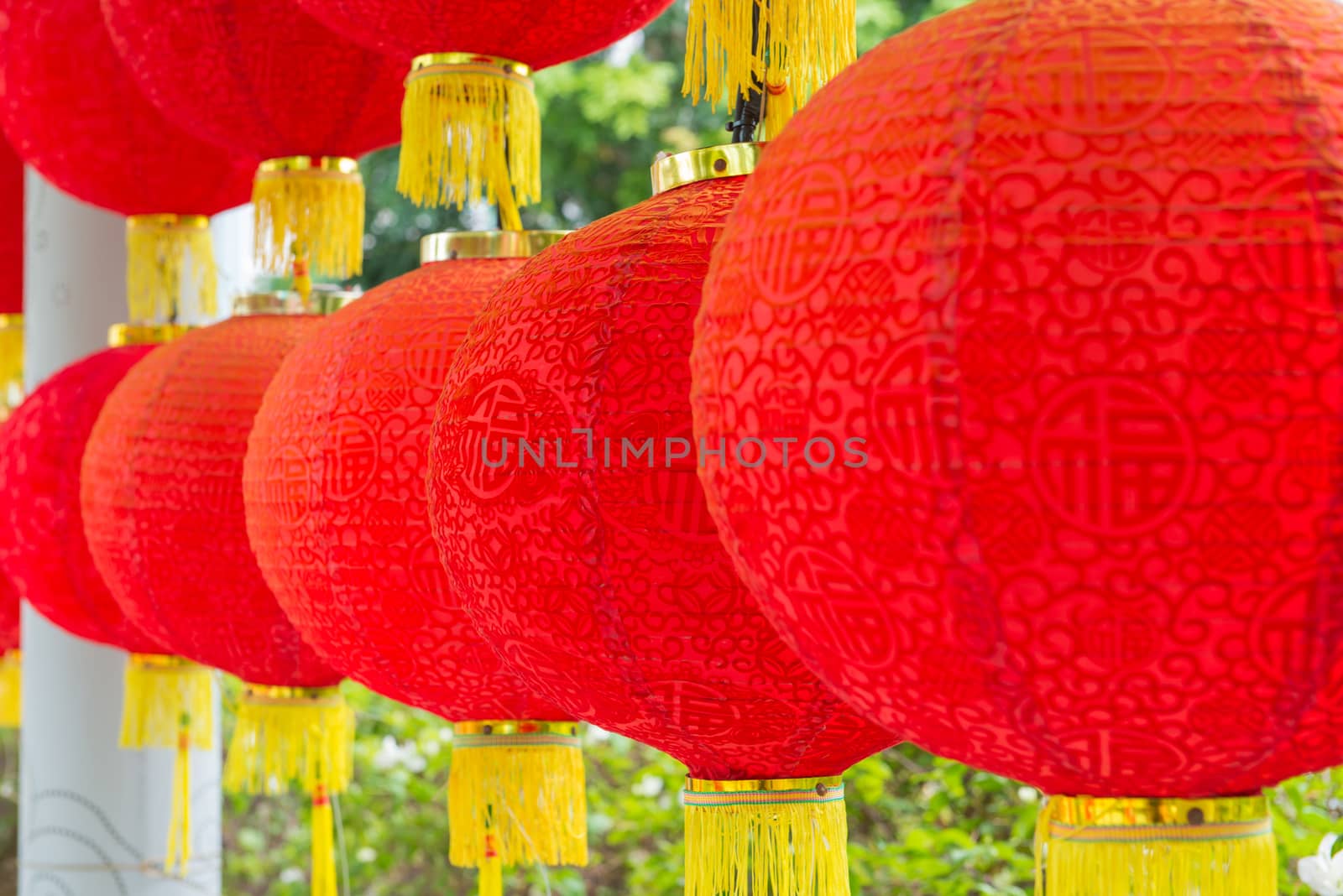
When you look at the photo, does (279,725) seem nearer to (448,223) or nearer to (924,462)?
(924,462)

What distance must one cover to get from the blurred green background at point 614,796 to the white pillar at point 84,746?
1.25ft

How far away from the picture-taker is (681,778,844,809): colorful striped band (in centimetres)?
49

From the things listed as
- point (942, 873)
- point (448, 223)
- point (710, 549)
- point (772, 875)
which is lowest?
point (942, 873)

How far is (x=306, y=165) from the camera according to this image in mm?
842

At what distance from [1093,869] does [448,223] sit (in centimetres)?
244

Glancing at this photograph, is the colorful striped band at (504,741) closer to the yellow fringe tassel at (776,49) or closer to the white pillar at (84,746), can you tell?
the yellow fringe tassel at (776,49)

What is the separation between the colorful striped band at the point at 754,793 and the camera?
0.49 meters

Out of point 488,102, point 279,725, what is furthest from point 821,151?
point 279,725

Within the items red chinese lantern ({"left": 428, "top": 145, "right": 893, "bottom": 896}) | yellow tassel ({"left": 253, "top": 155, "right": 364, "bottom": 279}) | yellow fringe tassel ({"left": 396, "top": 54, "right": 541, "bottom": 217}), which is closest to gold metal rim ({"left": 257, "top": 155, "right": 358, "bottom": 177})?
yellow tassel ({"left": 253, "top": 155, "right": 364, "bottom": 279})

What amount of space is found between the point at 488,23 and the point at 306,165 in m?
0.22

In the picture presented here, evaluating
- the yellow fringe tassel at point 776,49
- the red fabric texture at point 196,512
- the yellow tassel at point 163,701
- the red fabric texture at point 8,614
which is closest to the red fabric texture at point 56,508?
the yellow tassel at point 163,701

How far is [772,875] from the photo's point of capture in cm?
49

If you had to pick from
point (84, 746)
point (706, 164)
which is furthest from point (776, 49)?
point (84, 746)

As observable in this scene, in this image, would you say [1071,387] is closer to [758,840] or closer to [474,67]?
[758,840]
